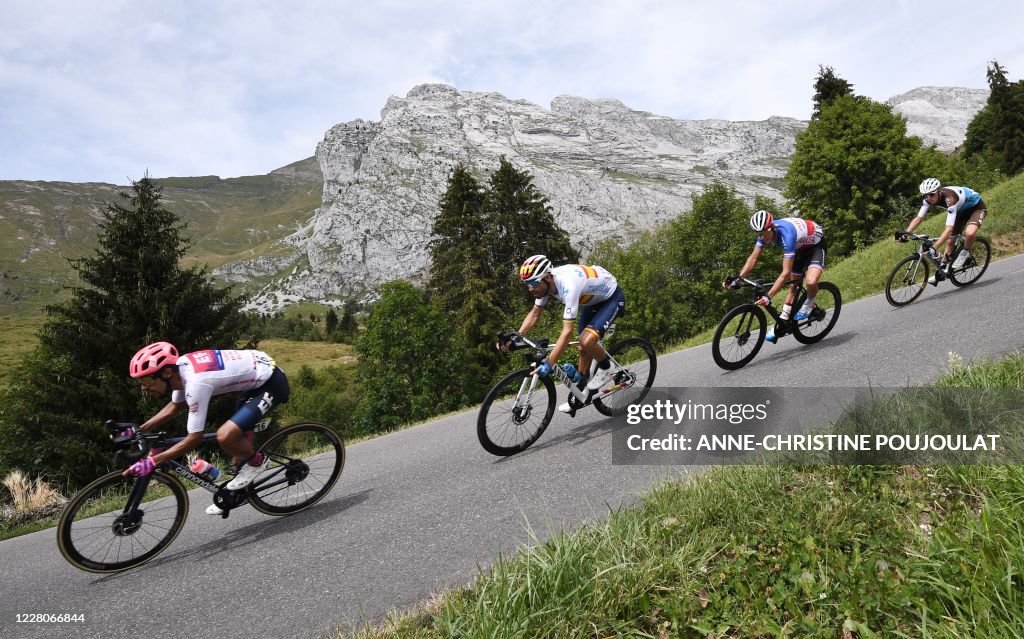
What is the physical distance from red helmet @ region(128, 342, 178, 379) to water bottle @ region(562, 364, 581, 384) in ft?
13.9

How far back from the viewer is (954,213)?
33.8ft

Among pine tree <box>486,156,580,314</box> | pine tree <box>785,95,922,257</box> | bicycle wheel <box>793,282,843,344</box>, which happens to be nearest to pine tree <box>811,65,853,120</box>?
pine tree <box>785,95,922,257</box>

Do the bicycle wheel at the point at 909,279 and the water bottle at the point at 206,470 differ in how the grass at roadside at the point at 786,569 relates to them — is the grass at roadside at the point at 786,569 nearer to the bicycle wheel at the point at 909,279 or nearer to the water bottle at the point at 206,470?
the water bottle at the point at 206,470

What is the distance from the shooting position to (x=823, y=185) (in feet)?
115

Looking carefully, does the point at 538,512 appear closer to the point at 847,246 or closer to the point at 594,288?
the point at 594,288

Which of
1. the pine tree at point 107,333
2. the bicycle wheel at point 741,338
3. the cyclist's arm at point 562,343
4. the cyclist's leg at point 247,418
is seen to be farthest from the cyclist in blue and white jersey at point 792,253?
the pine tree at point 107,333

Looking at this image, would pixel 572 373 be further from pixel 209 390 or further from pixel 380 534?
pixel 209 390

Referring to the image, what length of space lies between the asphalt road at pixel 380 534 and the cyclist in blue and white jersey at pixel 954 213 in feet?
11.3

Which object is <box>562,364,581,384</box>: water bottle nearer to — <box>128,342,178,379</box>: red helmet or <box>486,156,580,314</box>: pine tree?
<box>128,342,178,379</box>: red helmet

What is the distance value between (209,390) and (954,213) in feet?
44.8

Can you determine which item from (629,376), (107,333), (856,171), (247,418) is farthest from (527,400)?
(856,171)

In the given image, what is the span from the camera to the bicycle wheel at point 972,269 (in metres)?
10.6

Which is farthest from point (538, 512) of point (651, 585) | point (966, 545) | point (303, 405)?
point (303, 405)

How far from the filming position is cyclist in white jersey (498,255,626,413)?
611cm
